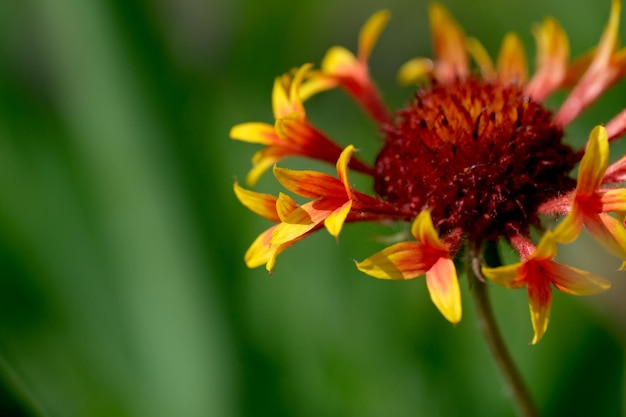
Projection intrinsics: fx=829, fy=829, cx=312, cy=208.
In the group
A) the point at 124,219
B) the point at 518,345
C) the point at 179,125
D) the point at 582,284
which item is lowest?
the point at 518,345

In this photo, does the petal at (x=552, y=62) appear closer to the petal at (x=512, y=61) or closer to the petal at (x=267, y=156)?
the petal at (x=512, y=61)

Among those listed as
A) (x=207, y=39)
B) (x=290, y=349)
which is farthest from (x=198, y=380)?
(x=207, y=39)

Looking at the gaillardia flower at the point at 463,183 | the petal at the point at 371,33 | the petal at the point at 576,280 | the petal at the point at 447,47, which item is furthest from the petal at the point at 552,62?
the petal at the point at 576,280

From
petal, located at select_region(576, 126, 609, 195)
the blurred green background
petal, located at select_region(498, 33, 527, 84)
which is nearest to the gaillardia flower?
petal, located at select_region(576, 126, 609, 195)

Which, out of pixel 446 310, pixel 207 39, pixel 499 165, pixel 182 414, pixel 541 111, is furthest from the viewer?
pixel 207 39

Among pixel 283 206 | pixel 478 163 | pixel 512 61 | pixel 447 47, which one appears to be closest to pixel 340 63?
pixel 447 47

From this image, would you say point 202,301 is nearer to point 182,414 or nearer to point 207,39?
point 182,414
